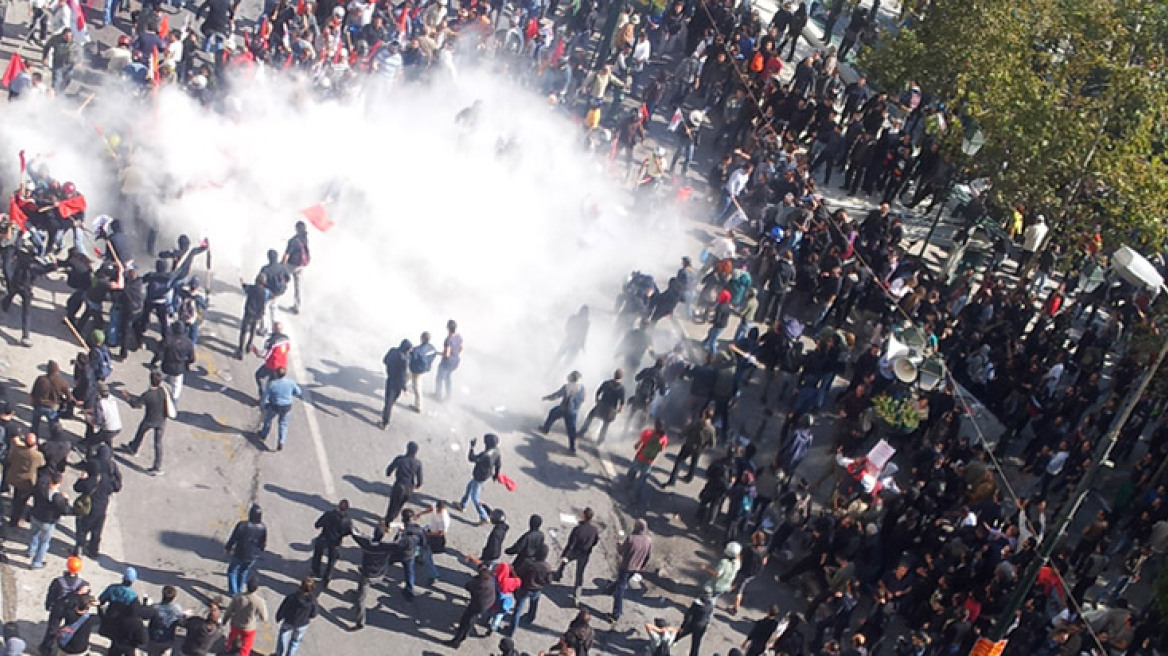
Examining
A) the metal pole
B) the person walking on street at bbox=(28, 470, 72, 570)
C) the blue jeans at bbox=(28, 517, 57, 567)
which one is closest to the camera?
the metal pole

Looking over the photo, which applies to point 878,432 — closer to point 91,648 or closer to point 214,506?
point 214,506

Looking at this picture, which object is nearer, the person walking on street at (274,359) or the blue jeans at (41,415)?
the blue jeans at (41,415)

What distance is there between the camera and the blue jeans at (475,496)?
16.3 metres

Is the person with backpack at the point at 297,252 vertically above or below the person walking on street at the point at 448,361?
above

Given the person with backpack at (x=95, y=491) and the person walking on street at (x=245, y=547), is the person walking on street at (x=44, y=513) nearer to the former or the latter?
the person with backpack at (x=95, y=491)

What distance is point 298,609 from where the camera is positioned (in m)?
12.8

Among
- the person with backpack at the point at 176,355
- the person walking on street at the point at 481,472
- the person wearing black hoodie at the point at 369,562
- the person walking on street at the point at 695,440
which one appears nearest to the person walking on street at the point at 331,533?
the person wearing black hoodie at the point at 369,562

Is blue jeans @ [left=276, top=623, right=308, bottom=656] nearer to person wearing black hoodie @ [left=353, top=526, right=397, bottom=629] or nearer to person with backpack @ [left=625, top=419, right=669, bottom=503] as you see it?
person wearing black hoodie @ [left=353, top=526, right=397, bottom=629]

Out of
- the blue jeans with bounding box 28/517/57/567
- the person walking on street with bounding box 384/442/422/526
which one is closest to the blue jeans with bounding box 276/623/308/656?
the person walking on street with bounding box 384/442/422/526

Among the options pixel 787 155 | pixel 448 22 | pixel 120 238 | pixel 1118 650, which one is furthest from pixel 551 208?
pixel 1118 650

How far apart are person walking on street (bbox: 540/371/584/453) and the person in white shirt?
345 centimetres

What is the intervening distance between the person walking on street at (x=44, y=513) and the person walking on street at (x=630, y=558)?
620 centimetres

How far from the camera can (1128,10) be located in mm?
26016

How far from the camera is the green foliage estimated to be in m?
21.9
